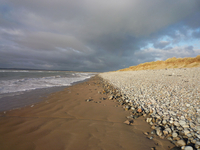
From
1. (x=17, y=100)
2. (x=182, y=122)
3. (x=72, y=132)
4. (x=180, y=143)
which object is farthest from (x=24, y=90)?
(x=182, y=122)

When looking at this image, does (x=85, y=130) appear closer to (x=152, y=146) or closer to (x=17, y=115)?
(x=152, y=146)

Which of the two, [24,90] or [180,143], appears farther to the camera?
[24,90]

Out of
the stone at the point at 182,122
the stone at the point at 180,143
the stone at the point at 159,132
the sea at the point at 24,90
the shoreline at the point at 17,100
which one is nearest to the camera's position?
the stone at the point at 180,143

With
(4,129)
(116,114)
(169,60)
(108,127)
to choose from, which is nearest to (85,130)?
(108,127)

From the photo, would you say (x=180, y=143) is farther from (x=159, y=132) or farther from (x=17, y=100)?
(x=17, y=100)

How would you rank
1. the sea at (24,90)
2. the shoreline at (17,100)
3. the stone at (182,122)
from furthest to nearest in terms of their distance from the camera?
the sea at (24,90), the shoreline at (17,100), the stone at (182,122)

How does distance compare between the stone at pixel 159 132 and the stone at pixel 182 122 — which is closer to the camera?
the stone at pixel 159 132

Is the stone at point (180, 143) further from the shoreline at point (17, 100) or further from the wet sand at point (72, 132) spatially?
the shoreline at point (17, 100)

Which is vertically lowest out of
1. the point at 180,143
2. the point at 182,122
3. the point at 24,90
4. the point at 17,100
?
the point at 17,100

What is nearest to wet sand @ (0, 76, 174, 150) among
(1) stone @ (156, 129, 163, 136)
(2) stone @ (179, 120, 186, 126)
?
(1) stone @ (156, 129, 163, 136)

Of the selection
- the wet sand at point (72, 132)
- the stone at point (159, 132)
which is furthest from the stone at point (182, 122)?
the wet sand at point (72, 132)

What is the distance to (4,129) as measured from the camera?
2.89m

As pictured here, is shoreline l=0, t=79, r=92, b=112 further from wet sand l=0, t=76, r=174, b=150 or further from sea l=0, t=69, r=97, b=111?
wet sand l=0, t=76, r=174, b=150

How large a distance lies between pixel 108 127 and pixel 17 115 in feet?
12.4
